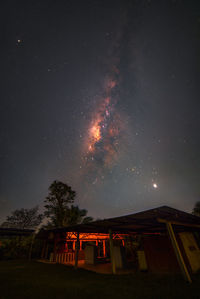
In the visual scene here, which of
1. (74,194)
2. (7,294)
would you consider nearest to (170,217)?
(7,294)

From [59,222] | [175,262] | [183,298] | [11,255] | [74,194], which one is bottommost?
[183,298]

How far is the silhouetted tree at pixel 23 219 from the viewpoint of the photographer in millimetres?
37469

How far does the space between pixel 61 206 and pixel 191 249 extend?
87.8 feet

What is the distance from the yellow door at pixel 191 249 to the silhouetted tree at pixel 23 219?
40388mm

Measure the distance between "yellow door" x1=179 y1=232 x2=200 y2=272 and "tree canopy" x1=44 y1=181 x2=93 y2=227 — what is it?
84.3 ft

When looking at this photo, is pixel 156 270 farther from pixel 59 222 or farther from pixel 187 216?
pixel 59 222

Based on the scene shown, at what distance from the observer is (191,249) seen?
28.4ft

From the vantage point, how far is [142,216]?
6.64 meters

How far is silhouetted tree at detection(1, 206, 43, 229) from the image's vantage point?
3747 centimetres

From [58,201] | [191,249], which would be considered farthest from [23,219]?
[191,249]

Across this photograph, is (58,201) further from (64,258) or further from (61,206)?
(64,258)

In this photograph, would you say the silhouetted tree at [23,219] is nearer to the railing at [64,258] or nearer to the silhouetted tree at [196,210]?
the railing at [64,258]

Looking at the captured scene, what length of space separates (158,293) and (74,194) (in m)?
28.6

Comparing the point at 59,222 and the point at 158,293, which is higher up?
the point at 59,222
